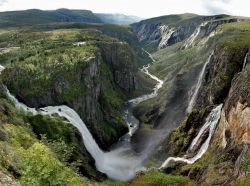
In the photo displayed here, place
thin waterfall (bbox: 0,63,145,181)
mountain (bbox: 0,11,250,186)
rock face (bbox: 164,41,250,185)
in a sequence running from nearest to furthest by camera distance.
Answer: rock face (bbox: 164,41,250,185) < mountain (bbox: 0,11,250,186) < thin waterfall (bbox: 0,63,145,181)

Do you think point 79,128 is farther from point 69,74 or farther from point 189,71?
point 189,71

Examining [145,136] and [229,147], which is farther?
[145,136]

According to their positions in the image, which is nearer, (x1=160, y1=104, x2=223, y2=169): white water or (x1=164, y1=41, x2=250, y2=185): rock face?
(x1=164, y1=41, x2=250, y2=185): rock face

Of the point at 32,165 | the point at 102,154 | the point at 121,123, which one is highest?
the point at 32,165

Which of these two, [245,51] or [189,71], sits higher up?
[245,51]

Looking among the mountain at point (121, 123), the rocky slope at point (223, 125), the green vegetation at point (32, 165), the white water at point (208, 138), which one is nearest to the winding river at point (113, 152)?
the white water at point (208, 138)

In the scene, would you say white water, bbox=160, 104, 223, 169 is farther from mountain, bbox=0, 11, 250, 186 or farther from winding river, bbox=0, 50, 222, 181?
mountain, bbox=0, 11, 250, 186

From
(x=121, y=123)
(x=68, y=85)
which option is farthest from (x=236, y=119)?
(x=121, y=123)

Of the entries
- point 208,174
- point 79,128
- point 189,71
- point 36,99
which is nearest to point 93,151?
point 79,128

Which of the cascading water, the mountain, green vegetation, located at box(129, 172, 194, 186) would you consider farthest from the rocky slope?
the cascading water

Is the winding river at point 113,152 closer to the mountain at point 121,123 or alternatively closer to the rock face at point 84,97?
the mountain at point 121,123

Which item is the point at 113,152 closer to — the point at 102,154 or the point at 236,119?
the point at 102,154
